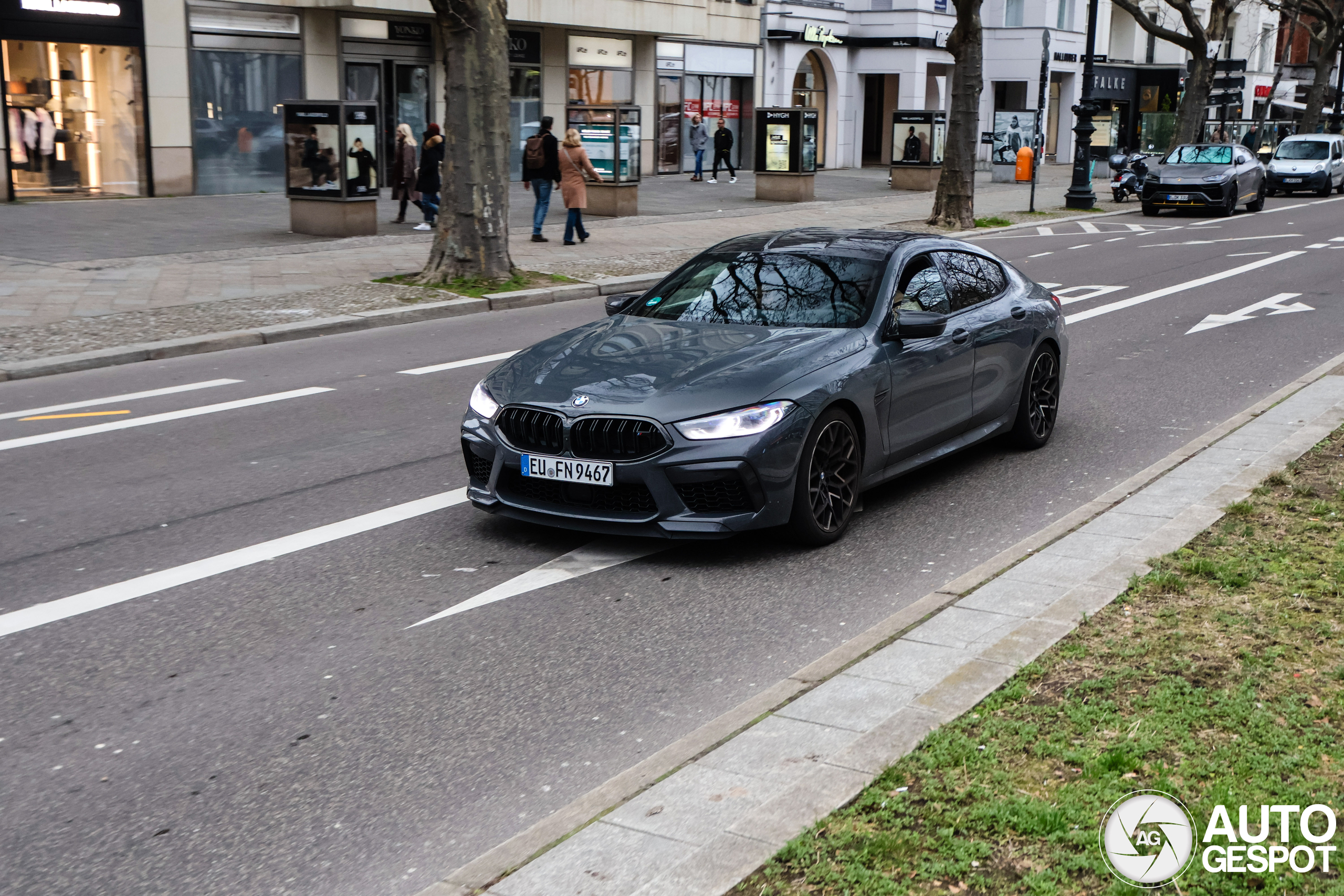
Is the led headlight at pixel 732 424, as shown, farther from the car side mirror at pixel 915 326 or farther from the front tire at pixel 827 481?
the car side mirror at pixel 915 326

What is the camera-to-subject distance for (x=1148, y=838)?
362 cm

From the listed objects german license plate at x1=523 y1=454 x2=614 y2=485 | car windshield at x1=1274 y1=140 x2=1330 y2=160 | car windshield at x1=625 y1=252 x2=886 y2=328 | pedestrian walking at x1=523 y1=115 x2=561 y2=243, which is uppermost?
car windshield at x1=1274 y1=140 x2=1330 y2=160

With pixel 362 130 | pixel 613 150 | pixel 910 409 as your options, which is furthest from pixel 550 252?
pixel 910 409

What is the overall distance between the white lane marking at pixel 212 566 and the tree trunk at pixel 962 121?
20.6 m

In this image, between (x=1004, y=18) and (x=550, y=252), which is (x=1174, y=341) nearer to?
(x=550, y=252)

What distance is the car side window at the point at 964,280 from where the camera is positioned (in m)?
8.20

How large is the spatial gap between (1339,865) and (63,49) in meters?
27.0

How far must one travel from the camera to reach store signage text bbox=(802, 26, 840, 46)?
4522 centimetres

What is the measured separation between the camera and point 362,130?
70.4ft

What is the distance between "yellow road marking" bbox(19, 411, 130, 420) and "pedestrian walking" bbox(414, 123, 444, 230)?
11708 mm

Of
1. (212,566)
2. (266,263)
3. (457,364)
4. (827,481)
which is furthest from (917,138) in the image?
(212,566)

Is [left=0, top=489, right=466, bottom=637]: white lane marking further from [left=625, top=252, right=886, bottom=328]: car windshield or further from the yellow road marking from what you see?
the yellow road marking

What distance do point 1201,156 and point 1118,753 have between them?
1256 inches

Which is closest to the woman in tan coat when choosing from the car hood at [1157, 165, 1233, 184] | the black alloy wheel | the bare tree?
the black alloy wheel
